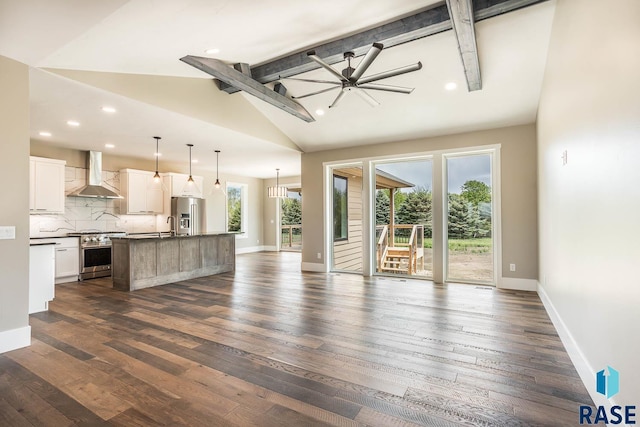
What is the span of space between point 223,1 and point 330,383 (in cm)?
304

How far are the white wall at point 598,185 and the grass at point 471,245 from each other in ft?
7.72

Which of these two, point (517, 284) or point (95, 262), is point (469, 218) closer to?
point (517, 284)

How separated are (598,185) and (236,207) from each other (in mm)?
Result: 10191

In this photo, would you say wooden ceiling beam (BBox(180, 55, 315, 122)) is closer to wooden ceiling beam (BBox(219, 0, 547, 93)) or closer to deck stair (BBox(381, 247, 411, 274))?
wooden ceiling beam (BBox(219, 0, 547, 93))

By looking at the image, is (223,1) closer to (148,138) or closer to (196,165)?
(148,138)

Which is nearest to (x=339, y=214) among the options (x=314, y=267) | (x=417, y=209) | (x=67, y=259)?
(x=314, y=267)

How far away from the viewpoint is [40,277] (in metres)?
4.21

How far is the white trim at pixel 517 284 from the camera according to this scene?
515 cm

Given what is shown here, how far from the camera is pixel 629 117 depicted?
5.03 ft

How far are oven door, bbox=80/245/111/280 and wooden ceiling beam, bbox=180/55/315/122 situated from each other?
4.65 m

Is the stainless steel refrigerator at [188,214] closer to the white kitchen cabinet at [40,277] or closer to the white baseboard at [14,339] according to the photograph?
the white kitchen cabinet at [40,277]

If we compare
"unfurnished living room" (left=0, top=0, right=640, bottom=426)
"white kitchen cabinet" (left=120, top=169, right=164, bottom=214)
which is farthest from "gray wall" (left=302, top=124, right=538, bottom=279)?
"white kitchen cabinet" (left=120, top=169, right=164, bottom=214)

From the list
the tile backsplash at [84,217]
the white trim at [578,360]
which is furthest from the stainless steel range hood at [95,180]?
the white trim at [578,360]

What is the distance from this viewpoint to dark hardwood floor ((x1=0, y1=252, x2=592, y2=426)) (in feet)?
6.41
